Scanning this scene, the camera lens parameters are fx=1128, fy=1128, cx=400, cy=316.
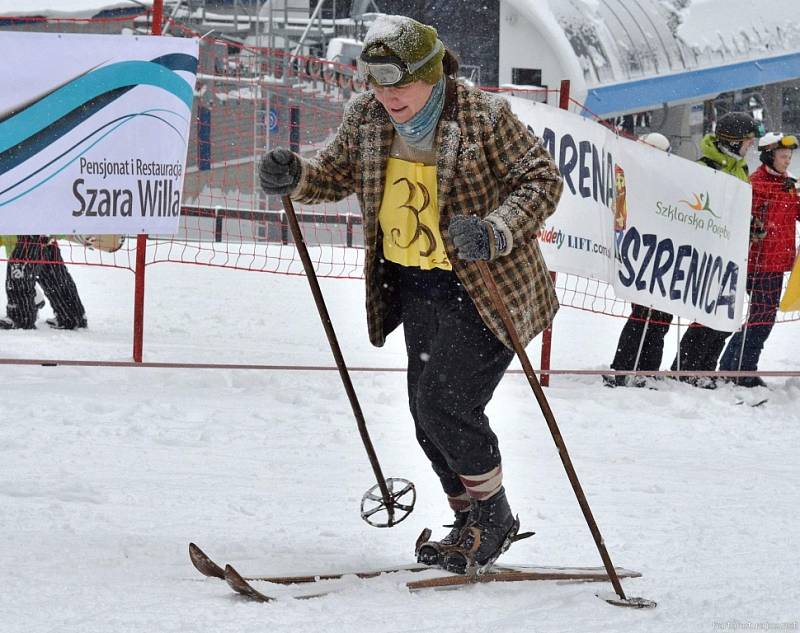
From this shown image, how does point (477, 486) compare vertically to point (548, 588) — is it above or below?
above

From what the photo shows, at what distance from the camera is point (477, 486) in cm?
359

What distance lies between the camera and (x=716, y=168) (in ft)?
25.4

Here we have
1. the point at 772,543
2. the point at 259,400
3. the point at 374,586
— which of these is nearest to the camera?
the point at 374,586

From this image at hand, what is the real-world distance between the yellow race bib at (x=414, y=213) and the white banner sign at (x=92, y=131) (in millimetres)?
3402

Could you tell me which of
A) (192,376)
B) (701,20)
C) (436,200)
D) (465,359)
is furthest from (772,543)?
(701,20)

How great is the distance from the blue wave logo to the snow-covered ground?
49.9 inches

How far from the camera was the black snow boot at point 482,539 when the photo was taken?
3.57 m

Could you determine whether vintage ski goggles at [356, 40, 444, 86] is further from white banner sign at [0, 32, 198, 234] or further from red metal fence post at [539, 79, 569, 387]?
red metal fence post at [539, 79, 569, 387]

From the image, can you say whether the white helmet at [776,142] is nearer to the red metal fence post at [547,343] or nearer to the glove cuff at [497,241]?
the red metal fence post at [547,343]

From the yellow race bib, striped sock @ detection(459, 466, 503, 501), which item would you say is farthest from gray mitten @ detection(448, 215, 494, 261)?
striped sock @ detection(459, 466, 503, 501)

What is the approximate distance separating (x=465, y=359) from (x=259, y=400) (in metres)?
2.99

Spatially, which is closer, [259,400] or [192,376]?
[259,400]

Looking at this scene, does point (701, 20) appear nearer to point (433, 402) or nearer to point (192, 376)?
point (192, 376)

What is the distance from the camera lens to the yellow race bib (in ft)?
11.3
